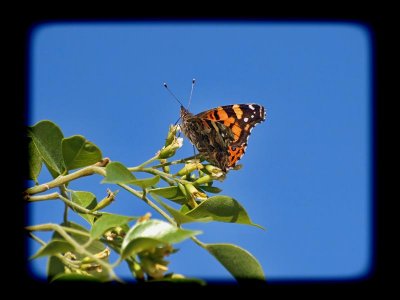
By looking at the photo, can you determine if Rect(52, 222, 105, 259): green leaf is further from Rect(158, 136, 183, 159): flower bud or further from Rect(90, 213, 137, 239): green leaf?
Rect(158, 136, 183, 159): flower bud

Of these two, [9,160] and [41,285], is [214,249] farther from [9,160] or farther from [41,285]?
[9,160]

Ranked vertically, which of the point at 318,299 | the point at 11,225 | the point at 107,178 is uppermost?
the point at 107,178

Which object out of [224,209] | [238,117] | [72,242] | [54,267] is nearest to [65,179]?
[54,267]

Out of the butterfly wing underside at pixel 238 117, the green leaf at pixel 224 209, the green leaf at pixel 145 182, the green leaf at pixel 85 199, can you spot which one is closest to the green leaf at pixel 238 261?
the green leaf at pixel 224 209

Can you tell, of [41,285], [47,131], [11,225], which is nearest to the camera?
[41,285]

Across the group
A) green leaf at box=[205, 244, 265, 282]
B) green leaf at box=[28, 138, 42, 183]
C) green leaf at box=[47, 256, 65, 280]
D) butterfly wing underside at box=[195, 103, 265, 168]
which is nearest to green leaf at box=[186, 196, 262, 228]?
green leaf at box=[205, 244, 265, 282]

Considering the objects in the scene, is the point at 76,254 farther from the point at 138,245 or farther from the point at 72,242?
the point at 138,245

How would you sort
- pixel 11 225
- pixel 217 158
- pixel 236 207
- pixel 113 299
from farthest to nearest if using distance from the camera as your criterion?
1. pixel 217 158
2. pixel 236 207
3. pixel 11 225
4. pixel 113 299

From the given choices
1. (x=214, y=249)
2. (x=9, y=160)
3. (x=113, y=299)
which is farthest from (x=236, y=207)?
(x=9, y=160)
